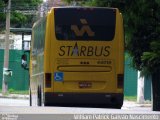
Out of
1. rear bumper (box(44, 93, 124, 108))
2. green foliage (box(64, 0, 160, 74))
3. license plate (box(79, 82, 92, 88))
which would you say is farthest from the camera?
license plate (box(79, 82, 92, 88))

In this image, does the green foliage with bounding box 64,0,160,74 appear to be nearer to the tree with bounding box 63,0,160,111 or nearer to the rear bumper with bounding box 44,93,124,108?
the tree with bounding box 63,0,160,111

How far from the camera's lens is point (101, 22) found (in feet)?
56.2

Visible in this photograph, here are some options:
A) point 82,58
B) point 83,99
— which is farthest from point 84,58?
point 83,99

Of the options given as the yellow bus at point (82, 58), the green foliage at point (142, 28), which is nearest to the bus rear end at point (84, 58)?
the yellow bus at point (82, 58)

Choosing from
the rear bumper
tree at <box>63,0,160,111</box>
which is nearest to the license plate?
the rear bumper

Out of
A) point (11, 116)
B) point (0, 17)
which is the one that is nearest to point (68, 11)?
point (11, 116)

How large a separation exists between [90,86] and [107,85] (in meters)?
0.50

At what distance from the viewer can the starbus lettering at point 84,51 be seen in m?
17.0

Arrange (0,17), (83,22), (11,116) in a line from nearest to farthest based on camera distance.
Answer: (11,116)
(83,22)
(0,17)

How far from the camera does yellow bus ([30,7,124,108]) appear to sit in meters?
17.0

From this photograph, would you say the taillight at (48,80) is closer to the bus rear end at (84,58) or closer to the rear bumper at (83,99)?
the bus rear end at (84,58)

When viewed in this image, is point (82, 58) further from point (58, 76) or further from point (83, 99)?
point (83, 99)

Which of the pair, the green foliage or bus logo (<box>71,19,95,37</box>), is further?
bus logo (<box>71,19,95,37</box>)

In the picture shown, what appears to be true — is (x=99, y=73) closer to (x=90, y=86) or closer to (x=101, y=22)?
(x=90, y=86)
